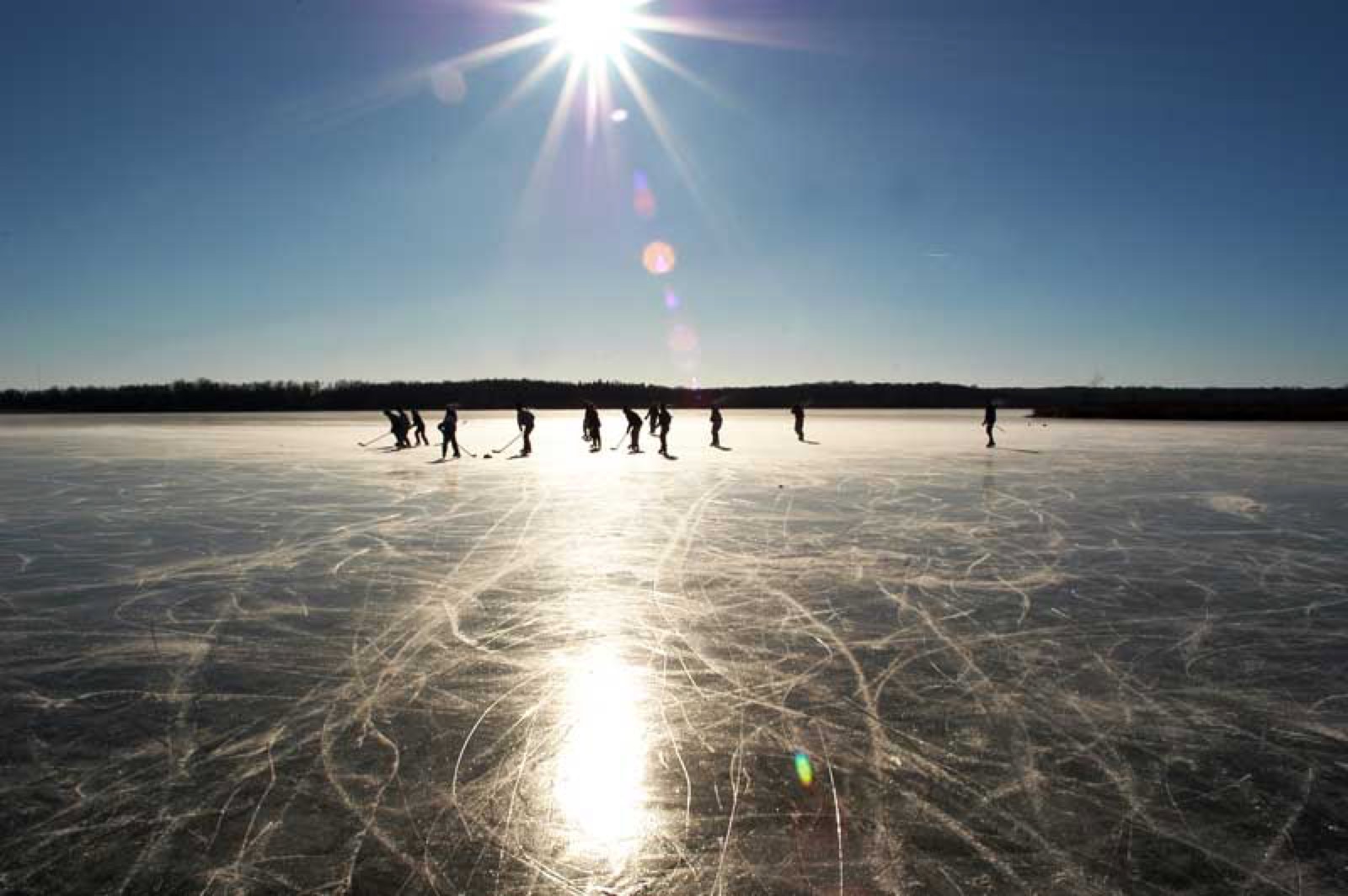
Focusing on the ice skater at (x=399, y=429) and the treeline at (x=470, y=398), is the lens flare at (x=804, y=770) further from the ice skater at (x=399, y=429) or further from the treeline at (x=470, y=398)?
the treeline at (x=470, y=398)

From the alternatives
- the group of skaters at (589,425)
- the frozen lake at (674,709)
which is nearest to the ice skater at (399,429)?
the group of skaters at (589,425)

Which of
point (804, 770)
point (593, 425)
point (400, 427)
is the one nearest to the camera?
point (804, 770)

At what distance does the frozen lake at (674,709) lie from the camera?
239cm

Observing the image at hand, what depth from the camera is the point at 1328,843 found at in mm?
2465

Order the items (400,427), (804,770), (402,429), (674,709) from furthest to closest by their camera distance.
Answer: (402,429), (400,427), (674,709), (804,770)

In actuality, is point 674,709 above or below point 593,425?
below

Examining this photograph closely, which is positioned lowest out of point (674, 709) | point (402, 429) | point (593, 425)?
point (674, 709)

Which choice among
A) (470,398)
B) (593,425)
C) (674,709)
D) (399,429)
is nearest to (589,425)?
(593,425)

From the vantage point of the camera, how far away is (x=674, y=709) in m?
A: 3.53

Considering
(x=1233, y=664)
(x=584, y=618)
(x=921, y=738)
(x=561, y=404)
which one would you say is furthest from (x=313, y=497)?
(x=561, y=404)

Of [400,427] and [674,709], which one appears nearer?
[674,709]

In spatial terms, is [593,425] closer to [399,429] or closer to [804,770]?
[399,429]

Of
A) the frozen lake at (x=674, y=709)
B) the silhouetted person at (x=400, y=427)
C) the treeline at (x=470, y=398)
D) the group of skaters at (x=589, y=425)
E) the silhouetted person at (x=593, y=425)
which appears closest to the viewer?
the frozen lake at (x=674, y=709)

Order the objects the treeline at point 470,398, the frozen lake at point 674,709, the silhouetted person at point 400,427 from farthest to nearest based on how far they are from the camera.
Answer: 1. the treeline at point 470,398
2. the silhouetted person at point 400,427
3. the frozen lake at point 674,709
